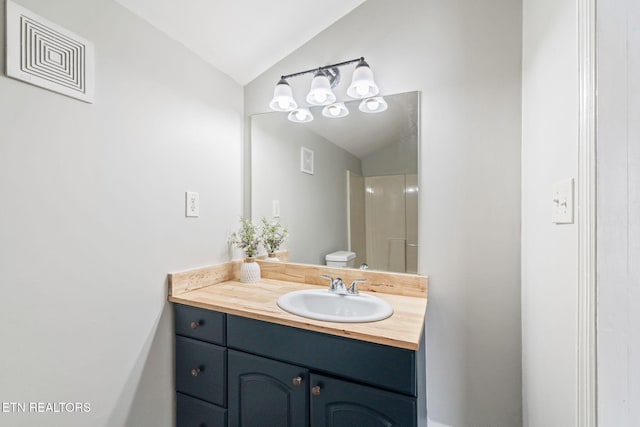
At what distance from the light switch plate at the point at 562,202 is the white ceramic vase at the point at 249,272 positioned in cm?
135

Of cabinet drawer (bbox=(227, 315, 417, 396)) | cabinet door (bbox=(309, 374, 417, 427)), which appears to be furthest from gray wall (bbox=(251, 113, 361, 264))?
cabinet door (bbox=(309, 374, 417, 427))

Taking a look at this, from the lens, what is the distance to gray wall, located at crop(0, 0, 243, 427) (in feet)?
2.80

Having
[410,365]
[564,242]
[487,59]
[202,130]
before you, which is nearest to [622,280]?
[564,242]

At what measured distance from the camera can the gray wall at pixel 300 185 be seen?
1.54 m

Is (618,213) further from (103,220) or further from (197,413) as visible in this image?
(197,413)

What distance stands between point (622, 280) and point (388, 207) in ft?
2.98

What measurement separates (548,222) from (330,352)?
32.2 inches

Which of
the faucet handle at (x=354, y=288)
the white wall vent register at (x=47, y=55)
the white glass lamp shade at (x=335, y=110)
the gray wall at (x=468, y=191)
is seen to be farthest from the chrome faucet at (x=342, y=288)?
the white wall vent register at (x=47, y=55)

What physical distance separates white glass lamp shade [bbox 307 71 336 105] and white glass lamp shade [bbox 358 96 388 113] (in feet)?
0.55

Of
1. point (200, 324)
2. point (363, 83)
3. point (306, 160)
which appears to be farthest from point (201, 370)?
point (363, 83)

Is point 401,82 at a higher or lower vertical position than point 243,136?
higher

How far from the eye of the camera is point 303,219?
5.50 feet

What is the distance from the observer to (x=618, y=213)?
21.8 inches

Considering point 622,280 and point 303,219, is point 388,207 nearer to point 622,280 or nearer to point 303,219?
point 303,219
